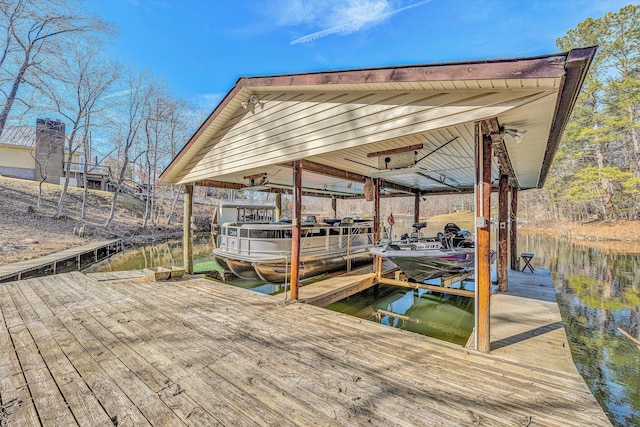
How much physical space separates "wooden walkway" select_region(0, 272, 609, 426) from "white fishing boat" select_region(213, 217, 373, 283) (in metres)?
3.20

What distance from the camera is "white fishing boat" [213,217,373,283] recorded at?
715cm

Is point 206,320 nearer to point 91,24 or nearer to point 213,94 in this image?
point 91,24

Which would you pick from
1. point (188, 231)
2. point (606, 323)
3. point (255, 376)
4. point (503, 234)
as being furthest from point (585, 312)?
point (188, 231)

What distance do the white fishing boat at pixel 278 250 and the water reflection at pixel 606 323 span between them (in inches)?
217

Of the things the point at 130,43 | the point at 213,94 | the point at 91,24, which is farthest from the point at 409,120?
the point at 213,94

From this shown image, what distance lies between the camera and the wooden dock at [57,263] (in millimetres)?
7375

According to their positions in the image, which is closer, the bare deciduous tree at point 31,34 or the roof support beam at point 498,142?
the roof support beam at point 498,142

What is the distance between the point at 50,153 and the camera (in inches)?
904

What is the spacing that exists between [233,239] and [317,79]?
5.34 meters

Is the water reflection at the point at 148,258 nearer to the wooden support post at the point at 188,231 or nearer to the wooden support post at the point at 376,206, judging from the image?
the wooden support post at the point at 188,231

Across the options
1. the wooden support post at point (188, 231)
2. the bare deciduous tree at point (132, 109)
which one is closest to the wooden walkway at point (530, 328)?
the wooden support post at point (188, 231)

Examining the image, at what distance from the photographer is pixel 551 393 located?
2.22m

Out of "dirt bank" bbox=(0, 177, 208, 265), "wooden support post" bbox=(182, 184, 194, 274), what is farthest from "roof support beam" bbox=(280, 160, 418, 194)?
"dirt bank" bbox=(0, 177, 208, 265)

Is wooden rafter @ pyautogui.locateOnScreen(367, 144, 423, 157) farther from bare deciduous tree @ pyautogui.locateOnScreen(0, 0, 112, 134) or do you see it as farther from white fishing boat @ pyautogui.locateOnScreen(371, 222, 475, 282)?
bare deciduous tree @ pyautogui.locateOnScreen(0, 0, 112, 134)
